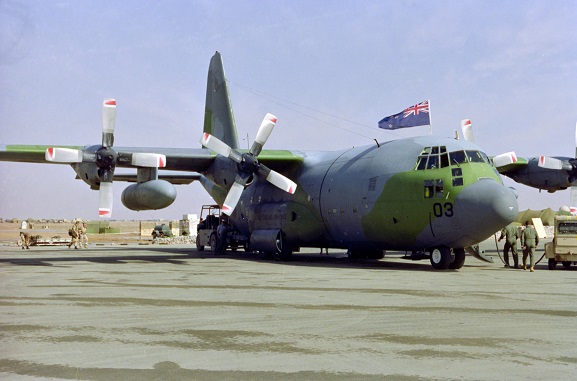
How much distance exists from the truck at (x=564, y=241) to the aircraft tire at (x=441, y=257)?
12.9 feet

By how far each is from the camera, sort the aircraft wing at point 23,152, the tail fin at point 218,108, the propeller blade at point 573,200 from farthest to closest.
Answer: the tail fin at point 218,108 → the propeller blade at point 573,200 → the aircraft wing at point 23,152

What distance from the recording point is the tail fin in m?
28.6

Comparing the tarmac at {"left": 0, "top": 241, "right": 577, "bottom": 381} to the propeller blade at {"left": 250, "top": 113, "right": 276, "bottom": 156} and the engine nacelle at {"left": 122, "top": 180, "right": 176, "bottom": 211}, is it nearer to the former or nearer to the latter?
the engine nacelle at {"left": 122, "top": 180, "right": 176, "bottom": 211}

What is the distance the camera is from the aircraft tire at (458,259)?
63.0 feet

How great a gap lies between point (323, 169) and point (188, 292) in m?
12.3

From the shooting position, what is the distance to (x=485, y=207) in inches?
683

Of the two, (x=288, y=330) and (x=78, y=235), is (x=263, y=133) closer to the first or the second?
(x=288, y=330)

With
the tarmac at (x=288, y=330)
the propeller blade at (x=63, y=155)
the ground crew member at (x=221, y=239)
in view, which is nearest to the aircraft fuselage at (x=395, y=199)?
the tarmac at (x=288, y=330)

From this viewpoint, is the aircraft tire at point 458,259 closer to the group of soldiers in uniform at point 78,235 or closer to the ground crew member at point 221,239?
the ground crew member at point 221,239

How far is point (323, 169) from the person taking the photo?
24.3m

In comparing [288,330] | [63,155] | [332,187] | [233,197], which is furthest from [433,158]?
[63,155]

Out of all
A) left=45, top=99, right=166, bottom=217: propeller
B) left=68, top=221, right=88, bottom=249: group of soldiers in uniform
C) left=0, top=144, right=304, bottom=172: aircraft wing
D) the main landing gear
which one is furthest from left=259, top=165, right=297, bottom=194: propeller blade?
left=68, top=221, right=88, bottom=249: group of soldiers in uniform

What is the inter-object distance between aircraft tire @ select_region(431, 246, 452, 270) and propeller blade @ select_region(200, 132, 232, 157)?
30.1 ft

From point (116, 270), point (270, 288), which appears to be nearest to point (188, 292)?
point (270, 288)
